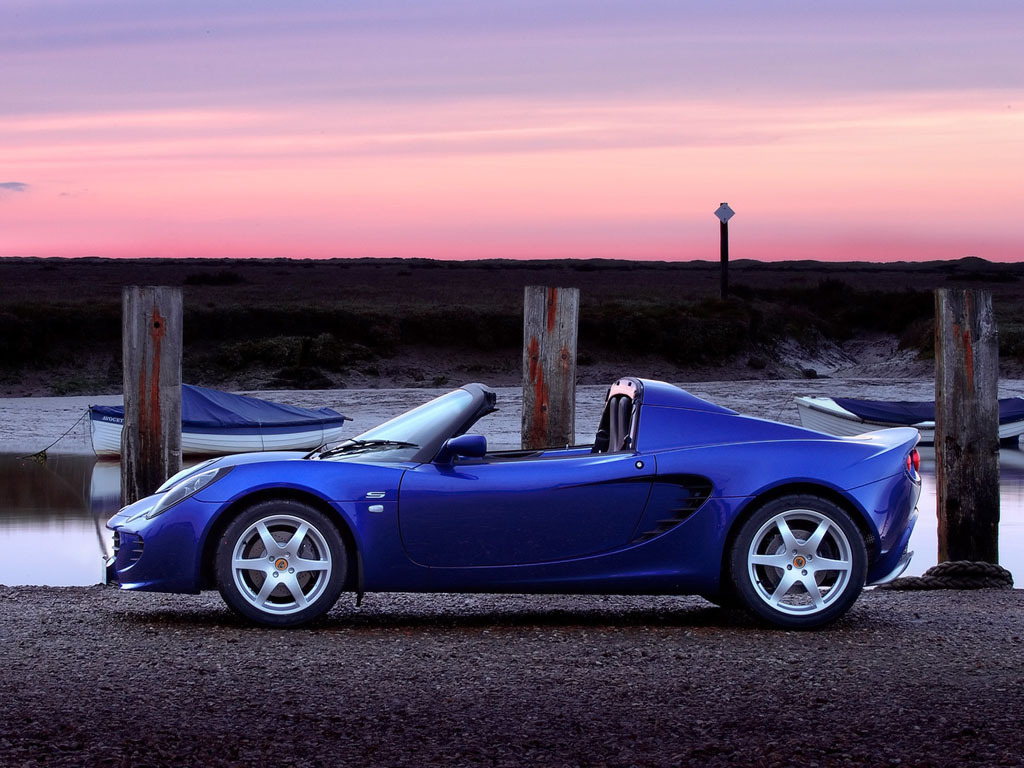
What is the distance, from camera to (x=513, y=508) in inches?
269

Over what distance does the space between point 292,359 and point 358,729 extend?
117 ft

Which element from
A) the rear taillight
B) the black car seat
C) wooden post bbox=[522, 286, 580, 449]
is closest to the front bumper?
the black car seat

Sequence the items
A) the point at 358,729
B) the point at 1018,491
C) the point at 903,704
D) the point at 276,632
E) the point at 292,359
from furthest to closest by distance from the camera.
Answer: the point at 292,359, the point at 1018,491, the point at 276,632, the point at 903,704, the point at 358,729

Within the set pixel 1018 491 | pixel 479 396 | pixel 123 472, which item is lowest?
pixel 1018 491

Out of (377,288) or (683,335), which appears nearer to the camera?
(683,335)

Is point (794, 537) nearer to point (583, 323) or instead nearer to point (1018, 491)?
point (1018, 491)

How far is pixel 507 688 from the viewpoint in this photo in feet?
17.9

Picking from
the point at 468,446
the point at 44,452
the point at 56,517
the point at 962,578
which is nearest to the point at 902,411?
the point at 56,517

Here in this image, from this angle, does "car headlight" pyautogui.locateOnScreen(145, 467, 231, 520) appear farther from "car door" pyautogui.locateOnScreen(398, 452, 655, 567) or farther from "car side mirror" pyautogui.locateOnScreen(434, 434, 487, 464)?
"car side mirror" pyautogui.locateOnScreen(434, 434, 487, 464)

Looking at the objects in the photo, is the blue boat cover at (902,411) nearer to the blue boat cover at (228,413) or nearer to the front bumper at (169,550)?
the blue boat cover at (228,413)

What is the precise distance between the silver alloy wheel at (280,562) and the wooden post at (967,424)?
4.14m

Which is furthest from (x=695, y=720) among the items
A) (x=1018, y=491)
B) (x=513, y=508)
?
(x=1018, y=491)

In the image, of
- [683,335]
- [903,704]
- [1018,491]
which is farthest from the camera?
[683,335]

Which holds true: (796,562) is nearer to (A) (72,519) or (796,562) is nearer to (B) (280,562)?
(B) (280,562)
